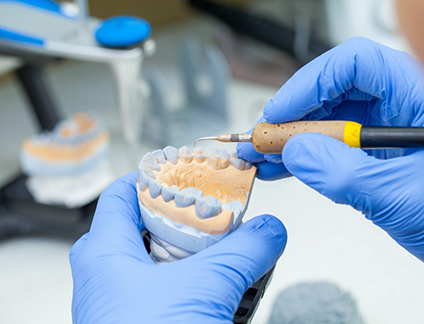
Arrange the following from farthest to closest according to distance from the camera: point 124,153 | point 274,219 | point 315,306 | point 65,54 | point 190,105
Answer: point 190,105
point 124,153
point 65,54
point 315,306
point 274,219

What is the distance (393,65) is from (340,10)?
1.16m

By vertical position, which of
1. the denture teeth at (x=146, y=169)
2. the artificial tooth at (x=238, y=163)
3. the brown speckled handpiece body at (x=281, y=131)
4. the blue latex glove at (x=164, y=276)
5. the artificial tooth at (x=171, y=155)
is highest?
the brown speckled handpiece body at (x=281, y=131)

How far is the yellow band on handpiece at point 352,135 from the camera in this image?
66 centimetres

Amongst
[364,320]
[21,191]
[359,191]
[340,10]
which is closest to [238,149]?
[359,191]

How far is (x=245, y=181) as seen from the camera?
78 cm

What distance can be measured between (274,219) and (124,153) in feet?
3.77

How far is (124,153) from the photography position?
1754 millimetres

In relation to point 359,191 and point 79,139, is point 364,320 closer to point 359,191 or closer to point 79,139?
point 359,191

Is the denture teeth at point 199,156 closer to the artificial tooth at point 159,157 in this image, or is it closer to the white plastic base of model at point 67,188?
the artificial tooth at point 159,157

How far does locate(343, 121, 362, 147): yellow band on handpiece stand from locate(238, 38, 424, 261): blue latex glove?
2cm

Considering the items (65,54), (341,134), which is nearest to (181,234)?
(341,134)

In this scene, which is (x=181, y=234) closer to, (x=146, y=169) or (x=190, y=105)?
(x=146, y=169)


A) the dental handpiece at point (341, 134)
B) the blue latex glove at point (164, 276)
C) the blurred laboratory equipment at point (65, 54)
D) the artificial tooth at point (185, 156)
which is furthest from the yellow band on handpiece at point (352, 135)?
the blurred laboratory equipment at point (65, 54)

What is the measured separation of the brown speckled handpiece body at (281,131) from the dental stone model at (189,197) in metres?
0.10
